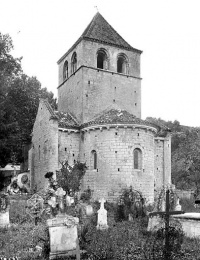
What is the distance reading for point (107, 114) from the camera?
986 inches

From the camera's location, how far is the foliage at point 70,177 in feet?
67.5

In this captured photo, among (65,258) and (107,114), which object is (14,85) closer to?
(107,114)

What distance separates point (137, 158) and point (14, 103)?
1349 centimetres

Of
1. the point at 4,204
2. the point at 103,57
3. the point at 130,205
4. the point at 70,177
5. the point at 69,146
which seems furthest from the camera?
the point at 103,57

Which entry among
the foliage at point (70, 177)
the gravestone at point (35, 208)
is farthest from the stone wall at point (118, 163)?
the gravestone at point (35, 208)

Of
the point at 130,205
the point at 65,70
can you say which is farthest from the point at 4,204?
the point at 65,70

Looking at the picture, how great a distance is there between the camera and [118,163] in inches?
899

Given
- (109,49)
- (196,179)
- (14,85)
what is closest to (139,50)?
(109,49)

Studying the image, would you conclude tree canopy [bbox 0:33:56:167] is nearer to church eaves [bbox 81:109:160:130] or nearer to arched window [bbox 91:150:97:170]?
church eaves [bbox 81:109:160:130]

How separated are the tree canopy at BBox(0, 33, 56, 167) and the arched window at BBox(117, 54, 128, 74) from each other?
794 cm

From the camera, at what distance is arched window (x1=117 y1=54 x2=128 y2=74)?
28.2m

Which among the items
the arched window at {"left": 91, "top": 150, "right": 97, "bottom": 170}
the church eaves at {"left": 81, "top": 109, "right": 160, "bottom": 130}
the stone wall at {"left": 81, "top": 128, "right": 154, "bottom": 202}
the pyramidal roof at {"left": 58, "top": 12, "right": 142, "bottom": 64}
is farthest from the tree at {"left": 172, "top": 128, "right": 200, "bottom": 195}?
the pyramidal roof at {"left": 58, "top": 12, "right": 142, "bottom": 64}

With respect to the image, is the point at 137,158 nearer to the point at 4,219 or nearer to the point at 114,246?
the point at 4,219

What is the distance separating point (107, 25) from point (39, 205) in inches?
718
